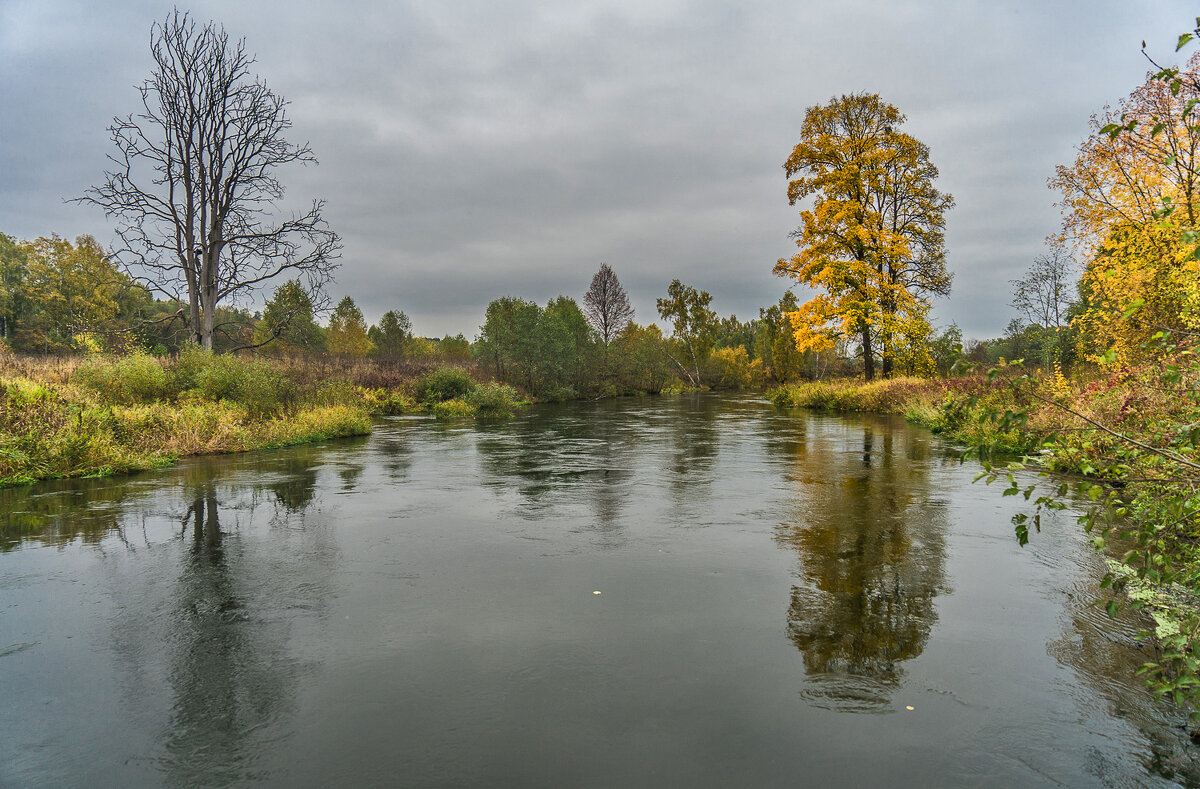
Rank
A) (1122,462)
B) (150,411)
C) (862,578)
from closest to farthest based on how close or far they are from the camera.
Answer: (1122,462) → (862,578) → (150,411)

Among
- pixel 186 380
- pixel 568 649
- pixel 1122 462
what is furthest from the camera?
pixel 186 380

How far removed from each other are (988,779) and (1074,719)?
87 cm

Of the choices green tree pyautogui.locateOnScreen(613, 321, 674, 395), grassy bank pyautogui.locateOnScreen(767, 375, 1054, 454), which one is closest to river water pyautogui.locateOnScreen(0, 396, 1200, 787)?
grassy bank pyautogui.locateOnScreen(767, 375, 1054, 454)

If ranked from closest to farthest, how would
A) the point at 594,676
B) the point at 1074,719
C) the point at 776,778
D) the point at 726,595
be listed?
1. the point at 776,778
2. the point at 1074,719
3. the point at 594,676
4. the point at 726,595

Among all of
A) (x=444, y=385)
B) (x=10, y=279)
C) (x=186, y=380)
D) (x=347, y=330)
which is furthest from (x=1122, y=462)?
(x=10, y=279)

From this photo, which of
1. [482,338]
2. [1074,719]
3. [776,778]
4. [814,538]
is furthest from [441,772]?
[482,338]

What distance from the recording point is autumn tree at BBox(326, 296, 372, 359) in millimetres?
61844

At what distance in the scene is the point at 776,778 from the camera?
272 cm

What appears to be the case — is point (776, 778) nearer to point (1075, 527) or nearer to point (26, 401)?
point (1075, 527)

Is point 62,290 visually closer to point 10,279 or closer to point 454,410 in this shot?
point 10,279

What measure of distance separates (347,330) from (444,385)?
35496 millimetres

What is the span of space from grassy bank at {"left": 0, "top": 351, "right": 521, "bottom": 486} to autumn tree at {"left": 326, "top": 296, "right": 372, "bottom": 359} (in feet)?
121

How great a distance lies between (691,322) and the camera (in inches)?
2574

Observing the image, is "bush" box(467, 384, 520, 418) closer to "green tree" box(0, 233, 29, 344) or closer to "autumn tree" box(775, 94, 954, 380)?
"autumn tree" box(775, 94, 954, 380)
